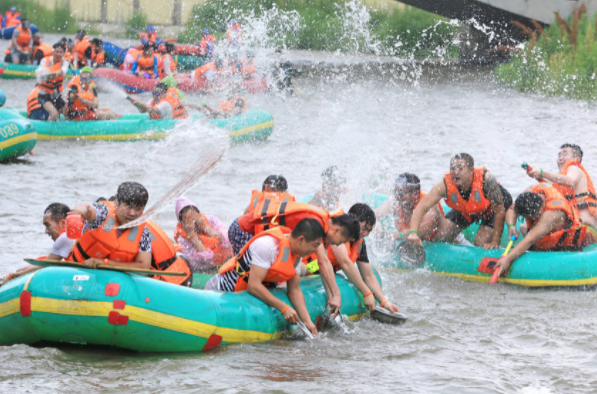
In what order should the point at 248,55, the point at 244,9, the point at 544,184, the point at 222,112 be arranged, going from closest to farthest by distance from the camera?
the point at 544,184
the point at 222,112
the point at 248,55
the point at 244,9

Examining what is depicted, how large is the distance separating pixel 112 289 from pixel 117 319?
174 millimetres

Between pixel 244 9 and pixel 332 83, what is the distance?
6657 mm

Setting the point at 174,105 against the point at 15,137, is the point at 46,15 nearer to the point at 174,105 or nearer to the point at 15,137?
the point at 174,105

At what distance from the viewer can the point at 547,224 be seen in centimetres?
617

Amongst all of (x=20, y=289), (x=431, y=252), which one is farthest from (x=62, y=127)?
(x=20, y=289)

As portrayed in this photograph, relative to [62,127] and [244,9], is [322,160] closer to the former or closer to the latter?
[62,127]

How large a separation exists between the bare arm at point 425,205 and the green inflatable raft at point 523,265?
28 cm

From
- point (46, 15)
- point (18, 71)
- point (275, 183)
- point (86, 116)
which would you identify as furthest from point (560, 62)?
point (46, 15)

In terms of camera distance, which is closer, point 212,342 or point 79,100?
point 212,342

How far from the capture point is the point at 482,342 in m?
5.06

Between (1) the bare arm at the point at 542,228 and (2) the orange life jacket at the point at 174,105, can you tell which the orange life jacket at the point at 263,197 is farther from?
(2) the orange life jacket at the point at 174,105

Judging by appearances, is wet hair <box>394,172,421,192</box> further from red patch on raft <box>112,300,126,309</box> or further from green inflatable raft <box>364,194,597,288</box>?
red patch on raft <box>112,300,126,309</box>

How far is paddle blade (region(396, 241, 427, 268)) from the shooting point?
6691mm

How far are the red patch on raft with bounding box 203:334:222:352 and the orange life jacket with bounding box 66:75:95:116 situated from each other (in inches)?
297
